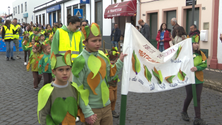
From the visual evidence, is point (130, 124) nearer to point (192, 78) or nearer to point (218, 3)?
point (192, 78)

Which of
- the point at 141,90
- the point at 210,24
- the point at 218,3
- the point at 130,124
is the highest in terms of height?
the point at 218,3

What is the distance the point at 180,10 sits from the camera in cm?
1439

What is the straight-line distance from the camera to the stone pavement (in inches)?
197

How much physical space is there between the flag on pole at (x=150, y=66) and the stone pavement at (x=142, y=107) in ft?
3.42

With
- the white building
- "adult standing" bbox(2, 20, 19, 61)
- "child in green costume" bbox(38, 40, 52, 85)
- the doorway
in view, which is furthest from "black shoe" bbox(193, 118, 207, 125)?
the white building

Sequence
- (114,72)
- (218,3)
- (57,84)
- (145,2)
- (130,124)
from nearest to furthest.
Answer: (57,84) < (114,72) < (130,124) < (218,3) < (145,2)

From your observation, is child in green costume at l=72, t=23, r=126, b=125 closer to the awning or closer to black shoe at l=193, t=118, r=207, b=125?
black shoe at l=193, t=118, r=207, b=125

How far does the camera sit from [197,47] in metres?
4.85

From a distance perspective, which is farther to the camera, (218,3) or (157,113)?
(218,3)

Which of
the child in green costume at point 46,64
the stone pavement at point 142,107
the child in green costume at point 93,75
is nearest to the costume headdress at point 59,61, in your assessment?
the child in green costume at point 93,75

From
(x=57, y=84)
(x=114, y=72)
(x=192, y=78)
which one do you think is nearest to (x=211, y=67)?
(x=192, y=78)

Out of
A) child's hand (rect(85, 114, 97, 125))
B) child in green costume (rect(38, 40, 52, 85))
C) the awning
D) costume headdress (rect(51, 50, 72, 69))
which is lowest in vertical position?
child's hand (rect(85, 114, 97, 125))

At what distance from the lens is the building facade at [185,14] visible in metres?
11.9

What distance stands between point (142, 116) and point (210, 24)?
8313 millimetres
